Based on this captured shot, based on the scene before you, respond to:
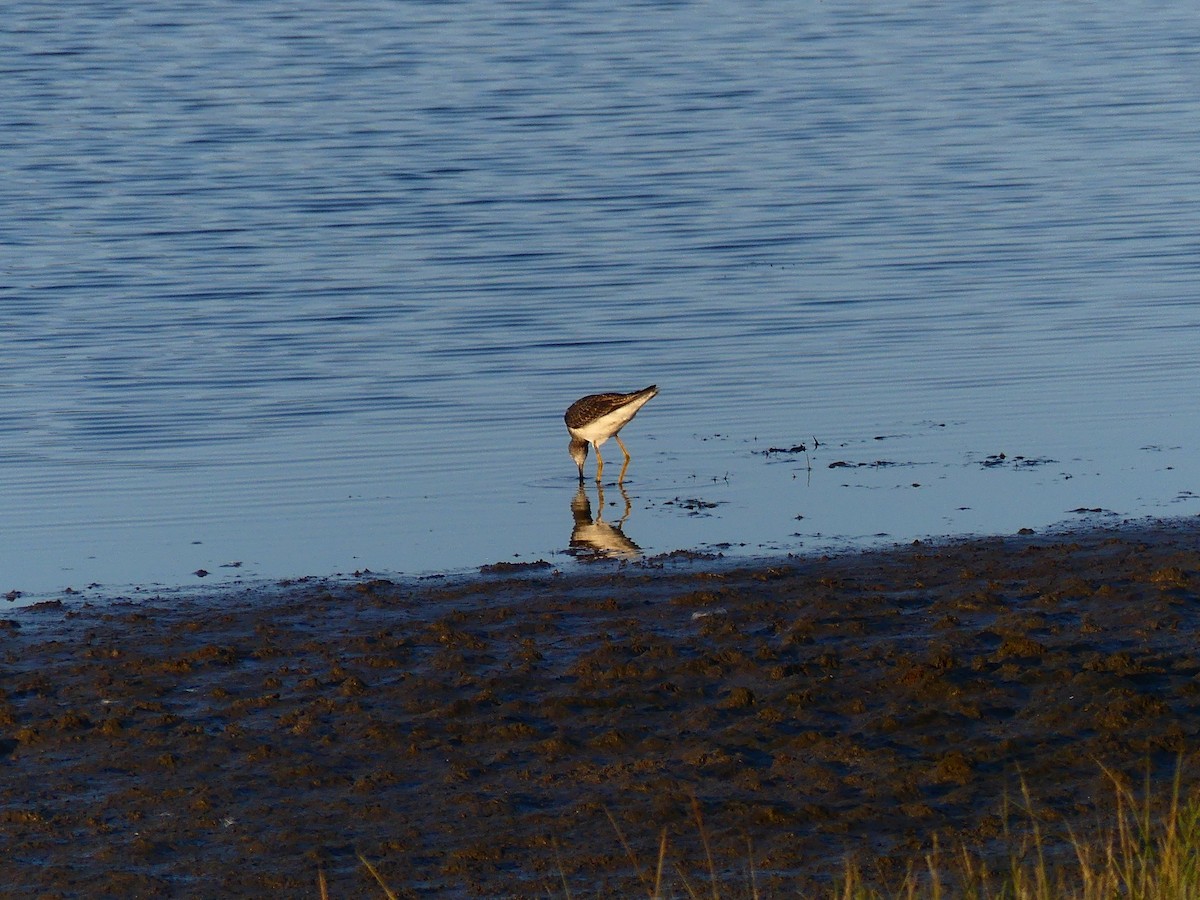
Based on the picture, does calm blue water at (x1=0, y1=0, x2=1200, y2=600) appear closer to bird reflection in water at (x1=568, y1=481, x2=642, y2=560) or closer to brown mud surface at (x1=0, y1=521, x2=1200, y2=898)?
bird reflection in water at (x1=568, y1=481, x2=642, y2=560)

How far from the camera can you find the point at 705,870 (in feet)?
19.7

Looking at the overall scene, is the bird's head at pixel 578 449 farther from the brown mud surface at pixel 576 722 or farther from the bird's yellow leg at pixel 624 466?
the brown mud surface at pixel 576 722

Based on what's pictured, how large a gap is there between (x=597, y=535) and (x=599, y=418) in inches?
51.7

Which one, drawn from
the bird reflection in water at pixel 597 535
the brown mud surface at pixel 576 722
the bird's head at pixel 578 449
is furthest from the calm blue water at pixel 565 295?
the brown mud surface at pixel 576 722

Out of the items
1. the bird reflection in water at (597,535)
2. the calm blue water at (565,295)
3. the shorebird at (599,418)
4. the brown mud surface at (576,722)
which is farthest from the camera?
the shorebird at (599,418)

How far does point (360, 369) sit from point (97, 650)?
6693mm

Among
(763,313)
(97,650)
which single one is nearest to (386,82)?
(763,313)

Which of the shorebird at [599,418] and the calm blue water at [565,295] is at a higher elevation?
the shorebird at [599,418]

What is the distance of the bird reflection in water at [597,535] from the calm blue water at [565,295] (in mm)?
79

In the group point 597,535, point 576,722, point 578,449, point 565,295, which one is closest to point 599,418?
point 578,449

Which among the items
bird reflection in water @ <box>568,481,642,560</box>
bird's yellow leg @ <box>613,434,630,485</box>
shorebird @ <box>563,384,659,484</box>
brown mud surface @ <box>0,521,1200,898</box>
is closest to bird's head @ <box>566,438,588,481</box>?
shorebird @ <box>563,384,659,484</box>

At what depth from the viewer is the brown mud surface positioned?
6.16m

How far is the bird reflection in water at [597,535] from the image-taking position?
10.1 metres

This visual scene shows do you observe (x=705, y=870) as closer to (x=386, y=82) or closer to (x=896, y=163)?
(x=896, y=163)
